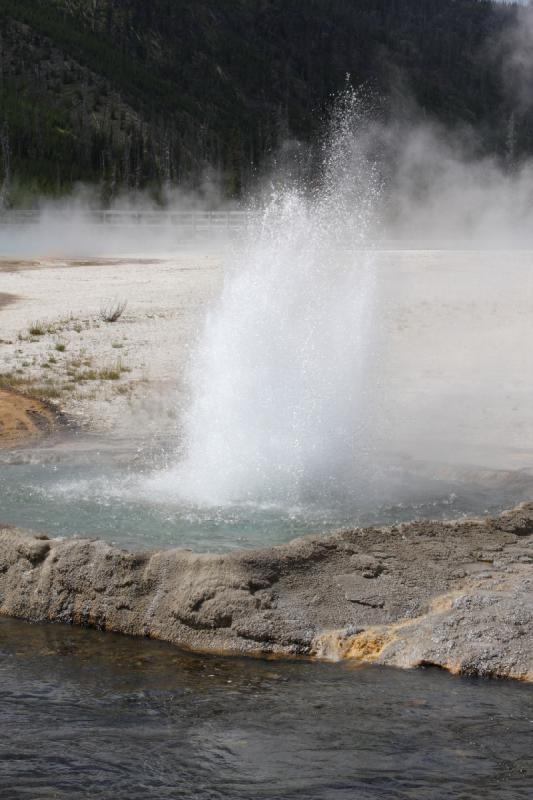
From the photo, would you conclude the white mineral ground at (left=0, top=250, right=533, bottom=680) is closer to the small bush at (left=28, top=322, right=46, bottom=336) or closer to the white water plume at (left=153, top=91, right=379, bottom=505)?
the small bush at (left=28, top=322, right=46, bottom=336)

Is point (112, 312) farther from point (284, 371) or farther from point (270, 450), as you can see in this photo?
point (270, 450)

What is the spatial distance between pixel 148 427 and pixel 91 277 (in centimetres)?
1214

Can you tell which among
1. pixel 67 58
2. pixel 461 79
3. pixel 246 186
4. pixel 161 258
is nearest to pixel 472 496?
pixel 161 258

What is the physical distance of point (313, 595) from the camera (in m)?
4.48

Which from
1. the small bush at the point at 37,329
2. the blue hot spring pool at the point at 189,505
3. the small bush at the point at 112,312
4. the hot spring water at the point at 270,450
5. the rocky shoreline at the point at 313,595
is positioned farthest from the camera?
the small bush at the point at 112,312

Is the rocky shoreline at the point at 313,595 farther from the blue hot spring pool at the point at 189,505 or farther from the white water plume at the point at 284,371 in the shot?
the white water plume at the point at 284,371

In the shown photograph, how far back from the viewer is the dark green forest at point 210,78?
51.4 meters

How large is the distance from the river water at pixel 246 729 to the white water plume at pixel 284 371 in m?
2.39

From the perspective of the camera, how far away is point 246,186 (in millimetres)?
51469

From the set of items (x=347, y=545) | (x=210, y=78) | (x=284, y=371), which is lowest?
(x=347, y=545)

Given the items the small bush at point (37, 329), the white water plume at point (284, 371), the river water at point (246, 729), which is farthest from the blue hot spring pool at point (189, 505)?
the small bush at point (37, 329)

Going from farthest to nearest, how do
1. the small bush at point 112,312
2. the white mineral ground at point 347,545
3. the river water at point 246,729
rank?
1. the small bush at point 112,312
2. the white mineral ground at point 347,545
3. the river water at point 246,729

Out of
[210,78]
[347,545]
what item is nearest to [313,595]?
[347,545]

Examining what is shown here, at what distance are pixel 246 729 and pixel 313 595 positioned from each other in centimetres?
100
